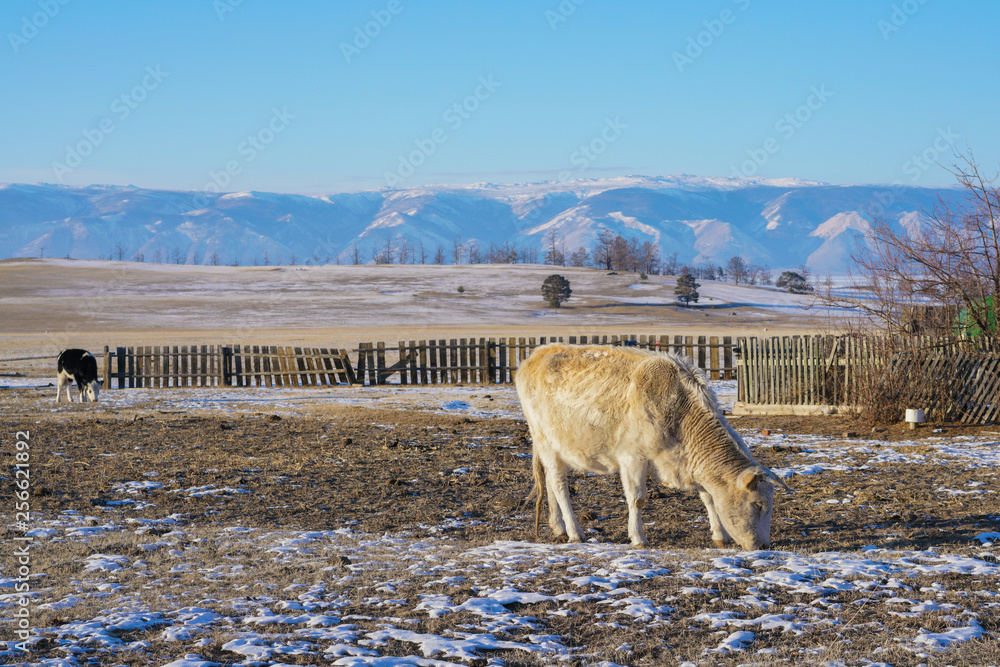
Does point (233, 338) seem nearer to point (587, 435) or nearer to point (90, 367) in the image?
point (90, 367)

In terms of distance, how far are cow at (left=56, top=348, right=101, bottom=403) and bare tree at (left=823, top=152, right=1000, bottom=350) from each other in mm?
17494

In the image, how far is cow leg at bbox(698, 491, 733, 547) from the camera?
26.0ft

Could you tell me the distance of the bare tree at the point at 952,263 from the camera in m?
15.6

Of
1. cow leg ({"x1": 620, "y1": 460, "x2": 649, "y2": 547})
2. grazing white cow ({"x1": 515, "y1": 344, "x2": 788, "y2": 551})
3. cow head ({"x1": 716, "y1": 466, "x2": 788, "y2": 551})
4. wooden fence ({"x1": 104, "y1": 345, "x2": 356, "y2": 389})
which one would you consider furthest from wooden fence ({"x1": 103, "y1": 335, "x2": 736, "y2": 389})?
cow head ({"x1": 716, "y1": 466, "x2": 788, "y2": 551})

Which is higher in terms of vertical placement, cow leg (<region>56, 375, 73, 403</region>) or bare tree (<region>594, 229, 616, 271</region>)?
bare tree (<region>594, 229, 616, 271</region>)

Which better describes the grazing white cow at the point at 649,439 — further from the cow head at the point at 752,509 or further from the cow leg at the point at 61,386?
the cow leg at the point at 61,386

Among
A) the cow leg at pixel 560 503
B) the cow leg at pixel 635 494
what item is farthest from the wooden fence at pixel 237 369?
the cow leg at pixel 635 494

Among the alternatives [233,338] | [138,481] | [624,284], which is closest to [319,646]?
[138,481]

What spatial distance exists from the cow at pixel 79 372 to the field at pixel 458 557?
5.74 metres

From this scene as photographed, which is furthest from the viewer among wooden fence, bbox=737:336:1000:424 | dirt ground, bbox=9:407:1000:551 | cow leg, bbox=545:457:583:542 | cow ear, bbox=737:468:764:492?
wooden fence, bbox=737:336:1000:424

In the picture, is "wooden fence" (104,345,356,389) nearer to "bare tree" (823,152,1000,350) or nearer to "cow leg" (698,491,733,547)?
"bare tree" (823,152,1000,350)

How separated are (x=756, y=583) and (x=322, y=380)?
2278 centimetres

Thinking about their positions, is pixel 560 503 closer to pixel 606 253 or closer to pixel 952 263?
pixel 952 263

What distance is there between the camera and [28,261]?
130 metres
